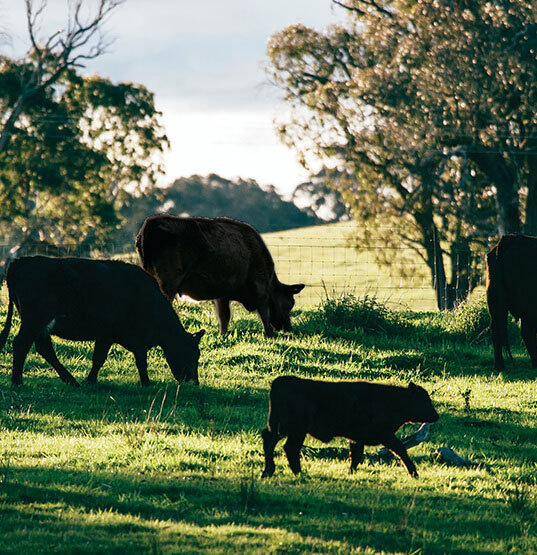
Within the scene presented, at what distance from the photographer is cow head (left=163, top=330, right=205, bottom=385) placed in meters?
10.3

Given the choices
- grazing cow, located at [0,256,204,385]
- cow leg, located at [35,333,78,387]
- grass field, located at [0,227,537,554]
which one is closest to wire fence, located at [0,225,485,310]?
grass field, located at [0,227,537,554]

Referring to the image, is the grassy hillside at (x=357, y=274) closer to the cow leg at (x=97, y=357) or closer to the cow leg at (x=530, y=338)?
the cow leg at (x=530, y=338)

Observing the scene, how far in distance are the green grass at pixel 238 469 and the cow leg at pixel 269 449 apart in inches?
3.9

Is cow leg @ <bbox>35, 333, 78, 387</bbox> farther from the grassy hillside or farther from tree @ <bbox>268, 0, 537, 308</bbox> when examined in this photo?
tree @ <bbox>268, 0, 537, 308</bbox>

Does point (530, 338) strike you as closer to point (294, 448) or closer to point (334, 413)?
point (334, 413)

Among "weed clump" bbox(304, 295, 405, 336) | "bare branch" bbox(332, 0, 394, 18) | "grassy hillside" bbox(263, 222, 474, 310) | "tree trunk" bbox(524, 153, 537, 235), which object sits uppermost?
"bare branch" bbox(332, 0, 394, 18)

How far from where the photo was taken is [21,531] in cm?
502

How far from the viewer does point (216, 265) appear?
1316 cm

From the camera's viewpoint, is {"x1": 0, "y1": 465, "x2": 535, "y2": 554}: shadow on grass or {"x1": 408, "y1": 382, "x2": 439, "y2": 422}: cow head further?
{"x1": 408, "y1": 382, "x2": 439, "y2": 422}: cow head

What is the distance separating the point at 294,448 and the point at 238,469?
59cm

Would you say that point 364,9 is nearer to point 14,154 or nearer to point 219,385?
point 14,154

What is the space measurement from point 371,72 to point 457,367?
17746 mm

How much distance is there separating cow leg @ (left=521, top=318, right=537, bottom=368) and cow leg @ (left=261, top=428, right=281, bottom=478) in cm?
696

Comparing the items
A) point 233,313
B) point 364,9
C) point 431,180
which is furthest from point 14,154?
point 233,313
